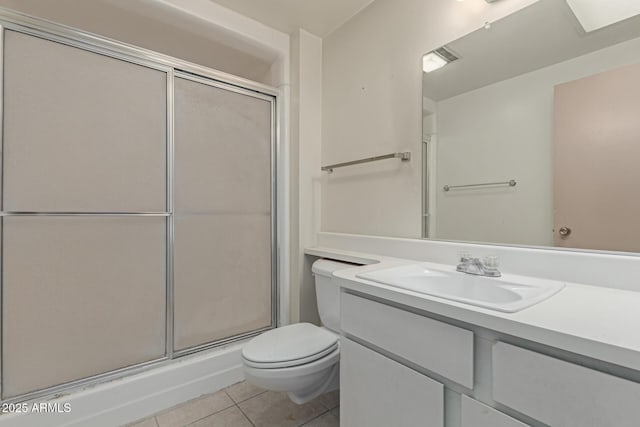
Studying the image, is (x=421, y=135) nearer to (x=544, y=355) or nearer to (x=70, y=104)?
(x=544, y=355)

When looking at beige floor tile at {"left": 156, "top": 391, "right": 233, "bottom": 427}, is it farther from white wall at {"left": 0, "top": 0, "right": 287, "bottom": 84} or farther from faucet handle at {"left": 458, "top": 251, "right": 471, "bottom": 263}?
white wall at {"left": 0, "top": 0, "right": 287, "bottom": 84}

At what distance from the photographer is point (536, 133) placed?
1.13 m

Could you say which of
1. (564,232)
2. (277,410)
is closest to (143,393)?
(277,410)

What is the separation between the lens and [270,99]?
205 centimetres

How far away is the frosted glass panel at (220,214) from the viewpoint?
168cm

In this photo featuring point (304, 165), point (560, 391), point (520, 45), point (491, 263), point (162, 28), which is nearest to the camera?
point (560, 391)

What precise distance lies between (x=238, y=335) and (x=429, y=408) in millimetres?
1408

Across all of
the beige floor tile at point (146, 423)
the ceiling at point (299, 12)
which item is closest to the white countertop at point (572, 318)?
the beige floor tile at point (146, 423)

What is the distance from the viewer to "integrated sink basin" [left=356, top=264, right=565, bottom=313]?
33.2 inches

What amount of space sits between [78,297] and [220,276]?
691mm

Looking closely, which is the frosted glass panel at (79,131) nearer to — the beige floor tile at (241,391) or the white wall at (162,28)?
the white wall at (162,28)

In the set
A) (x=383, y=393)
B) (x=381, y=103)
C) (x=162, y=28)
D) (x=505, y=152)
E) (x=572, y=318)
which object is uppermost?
(x=162, y=28)

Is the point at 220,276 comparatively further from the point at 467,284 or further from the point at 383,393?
the point at 467,284

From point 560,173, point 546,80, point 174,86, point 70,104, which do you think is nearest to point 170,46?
point 174,86
